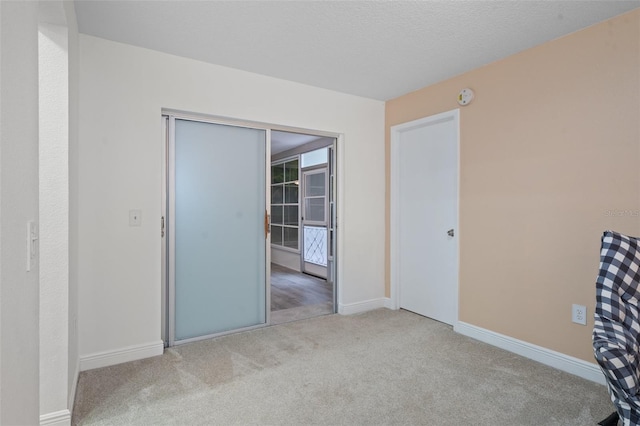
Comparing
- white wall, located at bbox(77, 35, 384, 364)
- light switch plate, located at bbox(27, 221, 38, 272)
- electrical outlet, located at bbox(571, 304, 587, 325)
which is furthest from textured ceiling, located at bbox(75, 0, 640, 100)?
electrical outlet, located at bbox(571, 304, 587, 325)

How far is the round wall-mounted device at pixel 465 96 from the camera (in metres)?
3.21

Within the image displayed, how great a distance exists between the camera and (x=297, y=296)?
4711mm

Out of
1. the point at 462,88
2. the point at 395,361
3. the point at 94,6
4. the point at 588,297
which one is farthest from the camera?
the point at 462,88

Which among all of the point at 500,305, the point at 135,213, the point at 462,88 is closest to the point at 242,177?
the point at 135,213

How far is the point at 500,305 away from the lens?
302 cm

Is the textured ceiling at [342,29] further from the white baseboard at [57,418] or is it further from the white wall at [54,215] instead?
the white baseboard at [57,418]

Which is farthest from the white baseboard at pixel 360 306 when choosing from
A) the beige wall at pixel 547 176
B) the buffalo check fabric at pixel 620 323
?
the buffalo check fabric at pixel 620 323

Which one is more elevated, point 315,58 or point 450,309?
point 315,58

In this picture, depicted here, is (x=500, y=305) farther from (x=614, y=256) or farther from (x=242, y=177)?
(x=242, y=177)

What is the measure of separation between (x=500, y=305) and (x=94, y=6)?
11.9ft

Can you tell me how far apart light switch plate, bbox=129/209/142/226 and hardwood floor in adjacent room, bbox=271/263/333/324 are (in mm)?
1614

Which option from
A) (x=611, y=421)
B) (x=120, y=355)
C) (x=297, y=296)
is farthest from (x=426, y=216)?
(x=120, y=355)

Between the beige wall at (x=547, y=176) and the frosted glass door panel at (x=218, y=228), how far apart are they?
1926mm

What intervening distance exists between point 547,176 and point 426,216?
1.26m
